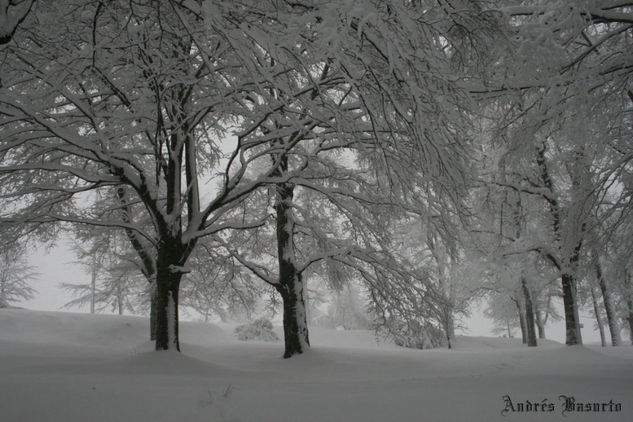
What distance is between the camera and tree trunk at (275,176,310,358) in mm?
8977

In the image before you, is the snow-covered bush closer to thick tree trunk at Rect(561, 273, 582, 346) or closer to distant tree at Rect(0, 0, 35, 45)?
thick tree trunk at Rect(561, 273, 582, 346)

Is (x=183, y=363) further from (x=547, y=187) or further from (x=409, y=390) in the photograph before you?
(x=547, y=187)

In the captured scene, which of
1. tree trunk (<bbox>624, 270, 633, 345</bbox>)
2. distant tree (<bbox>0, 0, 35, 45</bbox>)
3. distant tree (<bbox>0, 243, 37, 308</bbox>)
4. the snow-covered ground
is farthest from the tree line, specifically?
distant tree (<bbox>0, 243, 37, 308</bbox>)

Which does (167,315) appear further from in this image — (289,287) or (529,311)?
(529,311)

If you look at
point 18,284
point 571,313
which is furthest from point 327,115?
point 18,284

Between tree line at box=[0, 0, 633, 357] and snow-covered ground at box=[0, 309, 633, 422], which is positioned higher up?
tree line at box=[0, 0, 633, 357]

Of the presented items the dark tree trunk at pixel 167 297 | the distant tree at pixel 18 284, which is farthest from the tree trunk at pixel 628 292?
the distant tree at pixel 18 284

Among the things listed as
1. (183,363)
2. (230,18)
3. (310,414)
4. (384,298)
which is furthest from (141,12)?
(384,298)

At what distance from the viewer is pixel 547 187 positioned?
11.9 m

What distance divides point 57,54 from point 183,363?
15.7 feet

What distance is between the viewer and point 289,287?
9.19 metres

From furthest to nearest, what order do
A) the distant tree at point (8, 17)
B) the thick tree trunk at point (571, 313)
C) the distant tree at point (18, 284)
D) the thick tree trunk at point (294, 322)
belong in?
the distant tree at point (18, 284)
the thick tree trunk at point (571, 313)
the thick tree trunk at point (294, 322)
the distant tree at point (8, 17)

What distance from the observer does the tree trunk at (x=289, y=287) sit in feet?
29.5

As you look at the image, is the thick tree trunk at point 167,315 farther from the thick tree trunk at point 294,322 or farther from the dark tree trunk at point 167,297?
the thick tree trunk at point 294,322
